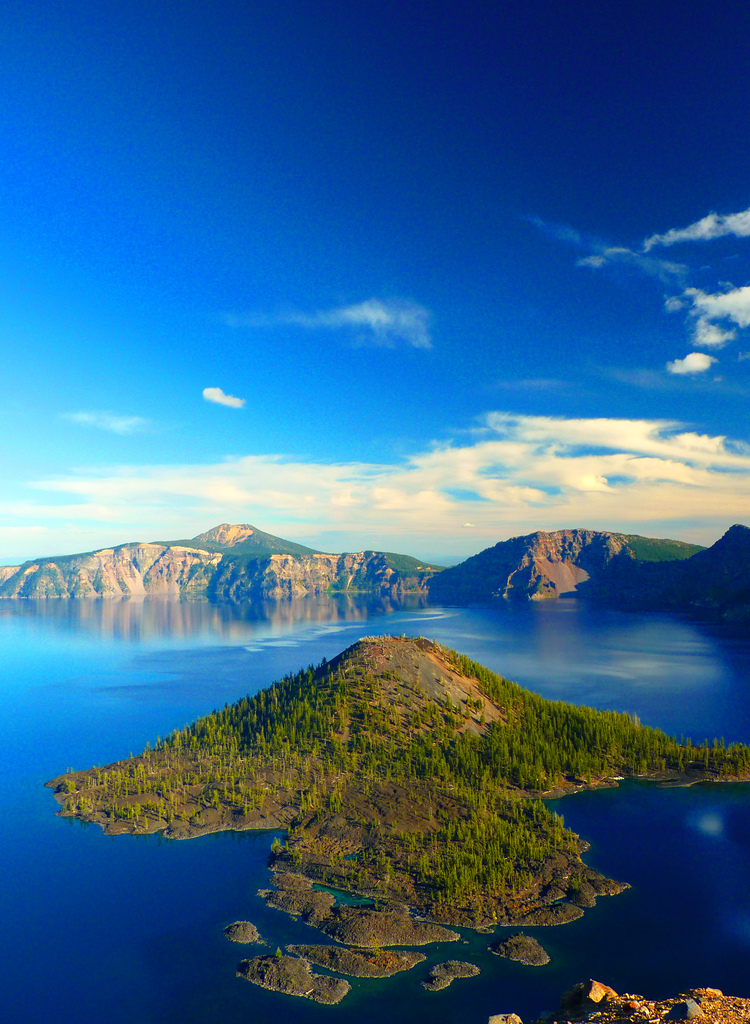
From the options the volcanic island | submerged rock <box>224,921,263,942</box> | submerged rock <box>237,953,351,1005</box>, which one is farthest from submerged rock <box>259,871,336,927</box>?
submerged rock <box>237,953,351,1005</box>

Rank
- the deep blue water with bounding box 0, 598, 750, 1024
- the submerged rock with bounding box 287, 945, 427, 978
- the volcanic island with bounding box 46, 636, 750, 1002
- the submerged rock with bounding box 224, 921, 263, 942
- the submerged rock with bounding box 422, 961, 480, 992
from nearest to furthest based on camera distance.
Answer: the deep blue water with bounding box 0, 598, 750, 1024 < the submerged rock with bounding box 422, 961, 480, 992 < the submerged rock with bounding box 287, 945, 427, 978 < the submerged rock with bounding box 224, 921, 263, 942 < the volcanic island with bounding box 46, 636, 750, 1002

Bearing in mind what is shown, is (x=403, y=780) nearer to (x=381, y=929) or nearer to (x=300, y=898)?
(x=300, y=898)

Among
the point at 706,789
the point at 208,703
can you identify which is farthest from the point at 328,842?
the point at 208,703

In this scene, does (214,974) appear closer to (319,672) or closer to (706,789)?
(319,672)

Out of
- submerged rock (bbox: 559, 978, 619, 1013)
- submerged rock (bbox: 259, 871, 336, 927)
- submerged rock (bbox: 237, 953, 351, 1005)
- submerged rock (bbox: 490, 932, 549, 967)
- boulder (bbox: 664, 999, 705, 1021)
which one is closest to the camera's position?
boulder (bbox: 664, 999, 705, 1021)

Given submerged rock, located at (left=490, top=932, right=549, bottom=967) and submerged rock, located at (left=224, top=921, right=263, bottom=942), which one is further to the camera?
submerged rock, located at (left=224, top=921, right=263, bottom=942)

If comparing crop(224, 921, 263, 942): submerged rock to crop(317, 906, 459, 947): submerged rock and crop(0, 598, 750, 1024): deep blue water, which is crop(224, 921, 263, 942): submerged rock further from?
crop(317, 906, 459, 947): submerged rock

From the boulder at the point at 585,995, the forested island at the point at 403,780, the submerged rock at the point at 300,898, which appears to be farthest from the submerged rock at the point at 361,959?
the boulder at the point at 585,995
